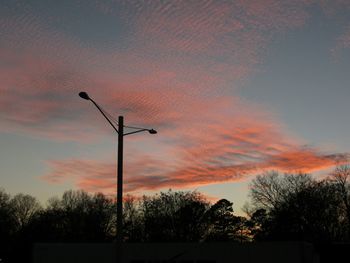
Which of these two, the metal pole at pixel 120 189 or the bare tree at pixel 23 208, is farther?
the bare tree at pixel 23 208

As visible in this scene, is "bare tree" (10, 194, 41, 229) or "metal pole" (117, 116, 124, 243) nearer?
"metal pole" (117, 116, 124, 243)

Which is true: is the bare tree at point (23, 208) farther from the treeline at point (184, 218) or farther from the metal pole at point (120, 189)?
the metal pole at point (120, 189)

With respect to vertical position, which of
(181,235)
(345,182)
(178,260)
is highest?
(345,182)

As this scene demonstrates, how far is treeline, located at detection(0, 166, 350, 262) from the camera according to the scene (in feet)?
230

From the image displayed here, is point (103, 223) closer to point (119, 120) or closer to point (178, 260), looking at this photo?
point (178, 260)

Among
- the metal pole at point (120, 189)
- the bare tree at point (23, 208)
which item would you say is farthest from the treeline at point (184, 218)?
Answer: the metal pole at point (120, 189)

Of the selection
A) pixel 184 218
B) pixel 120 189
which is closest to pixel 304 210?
pixel 184 218

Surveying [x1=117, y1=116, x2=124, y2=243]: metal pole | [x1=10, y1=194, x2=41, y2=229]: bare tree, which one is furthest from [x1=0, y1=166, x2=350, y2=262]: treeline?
[x1=117, y1=116, x2=124, y2=243]: metal pole

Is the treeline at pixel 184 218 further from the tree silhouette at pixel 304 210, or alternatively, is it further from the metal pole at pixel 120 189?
the metal pole at pixel 120 189

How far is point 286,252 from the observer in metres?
30.1

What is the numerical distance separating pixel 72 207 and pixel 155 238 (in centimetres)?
2128

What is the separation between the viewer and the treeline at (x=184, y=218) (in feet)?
230

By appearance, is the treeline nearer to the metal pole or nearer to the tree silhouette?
the tree silhouette

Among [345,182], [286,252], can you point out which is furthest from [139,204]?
[286,252]
